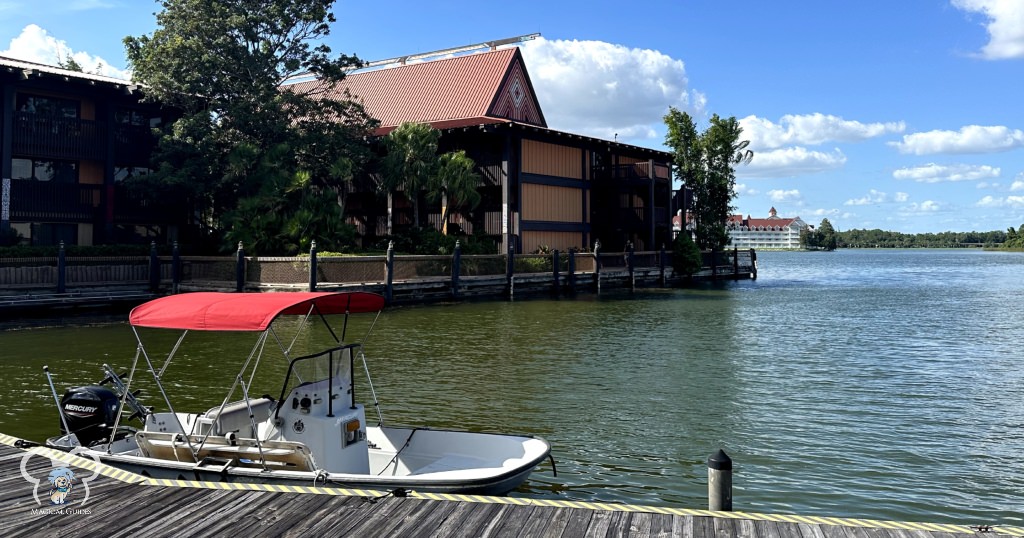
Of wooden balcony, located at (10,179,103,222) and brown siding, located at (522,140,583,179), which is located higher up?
brown siding, located at (522,140,583,179)

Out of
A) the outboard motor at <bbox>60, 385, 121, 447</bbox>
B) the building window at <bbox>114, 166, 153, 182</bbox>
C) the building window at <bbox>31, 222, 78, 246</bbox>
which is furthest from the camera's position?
the building window at <bbox>114, 166, 153, 182</bbox>

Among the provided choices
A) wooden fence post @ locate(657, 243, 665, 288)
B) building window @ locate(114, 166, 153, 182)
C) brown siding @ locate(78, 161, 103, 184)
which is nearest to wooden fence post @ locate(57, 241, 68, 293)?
brown siding @ locate(78, 161, 103, 184)

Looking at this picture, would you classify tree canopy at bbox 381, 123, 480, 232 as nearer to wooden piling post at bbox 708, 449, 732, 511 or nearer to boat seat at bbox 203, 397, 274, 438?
boat seat at bbox 203, 397, 274, 438

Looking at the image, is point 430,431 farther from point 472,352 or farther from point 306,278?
point 306,278

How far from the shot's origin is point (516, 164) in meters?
46.1

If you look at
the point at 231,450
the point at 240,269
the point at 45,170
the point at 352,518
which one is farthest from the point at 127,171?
the point at 352,518

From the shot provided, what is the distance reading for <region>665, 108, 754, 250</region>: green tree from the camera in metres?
65.2

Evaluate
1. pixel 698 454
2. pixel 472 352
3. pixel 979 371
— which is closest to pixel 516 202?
pixel 472 352

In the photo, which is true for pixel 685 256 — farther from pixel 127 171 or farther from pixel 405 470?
pixel 405 470

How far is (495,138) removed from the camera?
45.8 m

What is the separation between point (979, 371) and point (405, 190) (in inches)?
1165

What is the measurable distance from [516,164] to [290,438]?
125 feet

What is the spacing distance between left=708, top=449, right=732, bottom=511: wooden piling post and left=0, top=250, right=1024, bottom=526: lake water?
2.12 meters

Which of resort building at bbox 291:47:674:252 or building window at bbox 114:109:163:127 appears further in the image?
resort building at bbox 291:47:674:252
